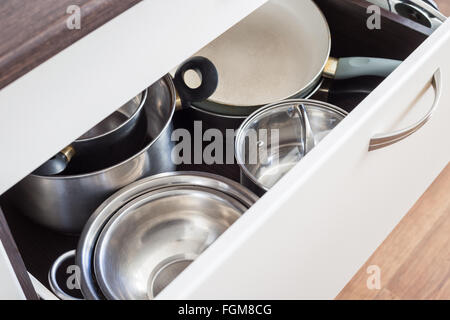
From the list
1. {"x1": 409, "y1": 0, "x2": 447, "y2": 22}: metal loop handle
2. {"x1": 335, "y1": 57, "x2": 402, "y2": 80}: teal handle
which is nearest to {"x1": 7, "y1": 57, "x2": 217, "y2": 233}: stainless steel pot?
{"x1": 335, "y1": 57, "x2": 402, "y2": 80}: teal handle

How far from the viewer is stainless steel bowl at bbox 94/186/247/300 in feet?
2.06

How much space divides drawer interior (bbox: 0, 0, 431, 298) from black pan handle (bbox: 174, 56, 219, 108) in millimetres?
82

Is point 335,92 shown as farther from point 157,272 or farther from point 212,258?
point 212,258

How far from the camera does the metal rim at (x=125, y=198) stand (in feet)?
1.90

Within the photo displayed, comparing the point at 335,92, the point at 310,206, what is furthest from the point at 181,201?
Answer: the point at 335,92

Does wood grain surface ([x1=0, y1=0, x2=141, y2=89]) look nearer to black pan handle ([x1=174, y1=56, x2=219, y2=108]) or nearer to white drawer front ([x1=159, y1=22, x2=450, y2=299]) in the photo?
white drawer front ([x1=159, y1=22, x2=450, y2=299])

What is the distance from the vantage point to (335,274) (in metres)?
0.72

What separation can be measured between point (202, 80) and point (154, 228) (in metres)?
0.19

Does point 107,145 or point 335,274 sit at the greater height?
point 107,145

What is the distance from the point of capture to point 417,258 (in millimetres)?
961

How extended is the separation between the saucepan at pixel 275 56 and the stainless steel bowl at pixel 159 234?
172 mm

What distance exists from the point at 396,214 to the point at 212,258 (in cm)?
51

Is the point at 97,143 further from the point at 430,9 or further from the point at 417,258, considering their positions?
the point at 417,258

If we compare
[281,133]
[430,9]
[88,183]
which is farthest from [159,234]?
[430,9]
